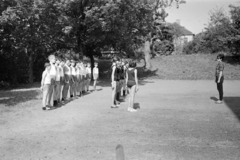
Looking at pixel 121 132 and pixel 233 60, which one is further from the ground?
pixel 233 60

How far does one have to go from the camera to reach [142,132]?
266 inches

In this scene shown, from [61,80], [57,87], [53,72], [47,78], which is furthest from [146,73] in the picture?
[47,78]

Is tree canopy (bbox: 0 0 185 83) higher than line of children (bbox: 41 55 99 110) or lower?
higher

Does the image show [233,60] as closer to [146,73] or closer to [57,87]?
[146,73]

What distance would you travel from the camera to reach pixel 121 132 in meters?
6.76

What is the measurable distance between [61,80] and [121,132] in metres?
5.56

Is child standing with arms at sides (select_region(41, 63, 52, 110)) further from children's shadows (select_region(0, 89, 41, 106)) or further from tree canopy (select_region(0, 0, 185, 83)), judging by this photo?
tree canopy (select_region(0, 0, 185, 83))

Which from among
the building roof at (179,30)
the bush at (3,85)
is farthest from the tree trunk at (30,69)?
the building roof at (179,30)

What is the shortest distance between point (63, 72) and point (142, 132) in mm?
6119

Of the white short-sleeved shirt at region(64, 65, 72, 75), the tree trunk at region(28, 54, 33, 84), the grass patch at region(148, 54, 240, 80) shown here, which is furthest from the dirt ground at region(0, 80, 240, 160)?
the grass patch at region(148, 54, 240, 80)

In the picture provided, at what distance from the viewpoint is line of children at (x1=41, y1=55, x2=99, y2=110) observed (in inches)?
400

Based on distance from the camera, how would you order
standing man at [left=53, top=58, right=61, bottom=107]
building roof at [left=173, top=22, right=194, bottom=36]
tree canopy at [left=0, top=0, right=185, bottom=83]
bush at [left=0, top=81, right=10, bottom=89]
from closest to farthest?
1. standing man at [left=53, top=58, right=61, bottom=107]
2. tree canopy at [left=0, top=0, right=185, bottom=83]
3. bush at [left=0, top=81, right=10, bottom=89]
4. building roof at [left=173, top=22, right=194, bottom=36]

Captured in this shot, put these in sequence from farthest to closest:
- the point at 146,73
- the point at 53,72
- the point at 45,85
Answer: the point at 146,73
the point at 53,72
the point at 45,85

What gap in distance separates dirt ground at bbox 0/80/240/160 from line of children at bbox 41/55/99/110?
0.74 meters
